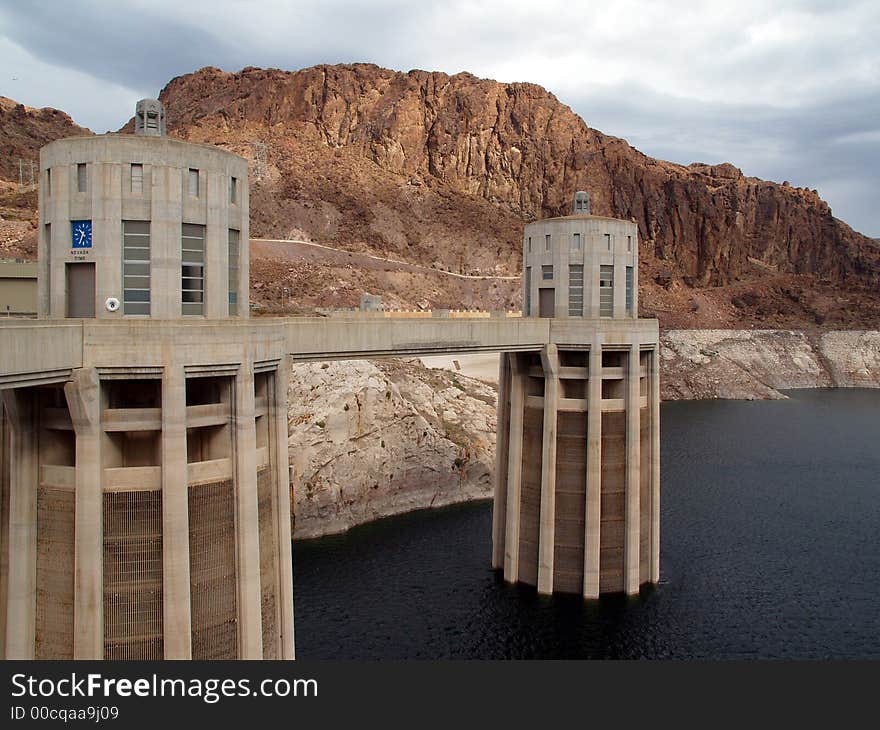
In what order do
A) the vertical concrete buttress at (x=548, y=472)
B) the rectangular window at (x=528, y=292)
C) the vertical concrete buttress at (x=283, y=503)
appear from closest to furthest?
1. the vertical concrete buttress at (x=283, y=503)
2. the vertical concrete buttress at (x=548, y=472)
3. the rectangular window at (x=528, y=292)

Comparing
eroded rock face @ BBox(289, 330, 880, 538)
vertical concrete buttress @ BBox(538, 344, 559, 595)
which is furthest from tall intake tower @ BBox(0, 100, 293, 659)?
eroded rock face @ BBox(289, 330, 880, 538)

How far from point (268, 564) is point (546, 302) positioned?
23451 millimetres

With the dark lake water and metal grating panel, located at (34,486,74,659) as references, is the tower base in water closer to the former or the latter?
the dark lake water

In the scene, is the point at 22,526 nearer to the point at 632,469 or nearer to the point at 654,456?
the point at 632,469

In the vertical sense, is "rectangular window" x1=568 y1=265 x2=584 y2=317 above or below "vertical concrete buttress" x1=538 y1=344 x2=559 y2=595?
above

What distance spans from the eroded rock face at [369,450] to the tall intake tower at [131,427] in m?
32.1

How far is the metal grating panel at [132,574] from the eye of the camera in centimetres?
2178

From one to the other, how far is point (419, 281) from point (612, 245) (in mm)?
126825

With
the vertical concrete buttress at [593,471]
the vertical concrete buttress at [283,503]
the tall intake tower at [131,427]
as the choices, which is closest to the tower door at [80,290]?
the tall intake tower at [131,427]

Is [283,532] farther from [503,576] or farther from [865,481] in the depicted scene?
[865,481]

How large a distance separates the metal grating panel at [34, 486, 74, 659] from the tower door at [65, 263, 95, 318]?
4969mm

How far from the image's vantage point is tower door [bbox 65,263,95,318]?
22.5m

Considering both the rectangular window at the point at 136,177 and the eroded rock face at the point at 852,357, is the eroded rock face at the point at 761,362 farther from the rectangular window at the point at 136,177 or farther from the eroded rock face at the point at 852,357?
the rectangular window at the point at 136,177

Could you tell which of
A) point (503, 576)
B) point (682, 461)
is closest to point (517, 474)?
point (503, 576)
